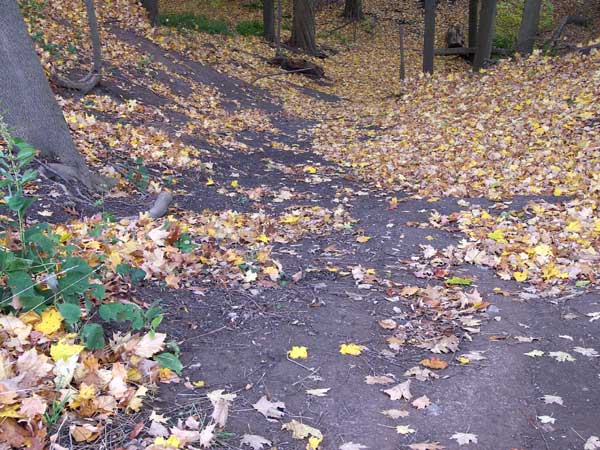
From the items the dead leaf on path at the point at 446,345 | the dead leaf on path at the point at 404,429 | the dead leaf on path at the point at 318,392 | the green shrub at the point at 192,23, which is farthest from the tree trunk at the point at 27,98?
the green shrub at the point at 192,23

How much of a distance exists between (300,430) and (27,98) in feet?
16.6

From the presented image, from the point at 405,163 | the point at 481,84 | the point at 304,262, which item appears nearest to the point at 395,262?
the point at 304,262

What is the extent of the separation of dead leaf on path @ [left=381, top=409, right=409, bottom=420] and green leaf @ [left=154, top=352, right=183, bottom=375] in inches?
45.0

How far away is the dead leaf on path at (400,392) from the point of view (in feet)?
10.7

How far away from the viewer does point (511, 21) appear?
25.9 m

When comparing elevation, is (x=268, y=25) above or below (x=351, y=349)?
above

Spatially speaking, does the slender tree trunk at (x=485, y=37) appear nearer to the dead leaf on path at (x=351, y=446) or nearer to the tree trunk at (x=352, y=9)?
the tree trunk at (x=352, y=9)

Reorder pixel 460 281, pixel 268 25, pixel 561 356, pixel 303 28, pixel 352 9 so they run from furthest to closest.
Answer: pixel 352 9 → pixel 268 25 → pixel 303 28 → pixel 460 281 → pixel 561 356

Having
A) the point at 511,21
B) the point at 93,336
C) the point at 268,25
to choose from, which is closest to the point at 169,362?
the point at 93,336

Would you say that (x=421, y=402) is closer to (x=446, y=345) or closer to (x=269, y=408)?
(x=446, y=345)

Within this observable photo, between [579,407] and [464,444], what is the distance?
83 centimetres

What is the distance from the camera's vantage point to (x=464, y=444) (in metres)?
2.88

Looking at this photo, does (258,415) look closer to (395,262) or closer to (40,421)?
(40,421)

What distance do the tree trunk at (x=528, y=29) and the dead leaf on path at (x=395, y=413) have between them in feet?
42.3
